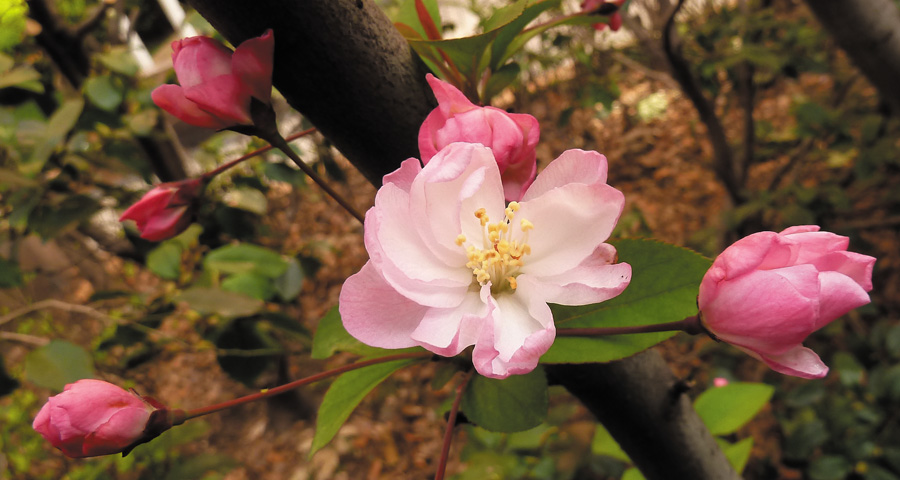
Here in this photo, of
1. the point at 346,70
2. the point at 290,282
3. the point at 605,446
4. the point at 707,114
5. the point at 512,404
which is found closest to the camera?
the point at 346,70

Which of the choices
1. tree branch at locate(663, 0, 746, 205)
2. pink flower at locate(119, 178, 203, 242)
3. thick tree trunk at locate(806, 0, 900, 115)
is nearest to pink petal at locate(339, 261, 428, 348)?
pink flower at locate(119, 178, 203, 242)

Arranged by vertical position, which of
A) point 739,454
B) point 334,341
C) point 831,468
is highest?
point 334,341

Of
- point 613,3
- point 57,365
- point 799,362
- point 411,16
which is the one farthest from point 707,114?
point 57,365

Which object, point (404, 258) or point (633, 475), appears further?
point (633, 475)

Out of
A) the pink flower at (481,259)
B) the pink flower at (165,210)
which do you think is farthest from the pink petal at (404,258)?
the pink flower at (165,210)

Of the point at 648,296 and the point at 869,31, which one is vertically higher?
the point at 648,296

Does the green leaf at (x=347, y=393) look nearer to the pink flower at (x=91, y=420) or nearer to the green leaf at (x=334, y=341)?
the green leaf at (x=334, y=341)

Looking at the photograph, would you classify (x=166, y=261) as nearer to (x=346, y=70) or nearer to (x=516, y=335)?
(x=346, y=70)
